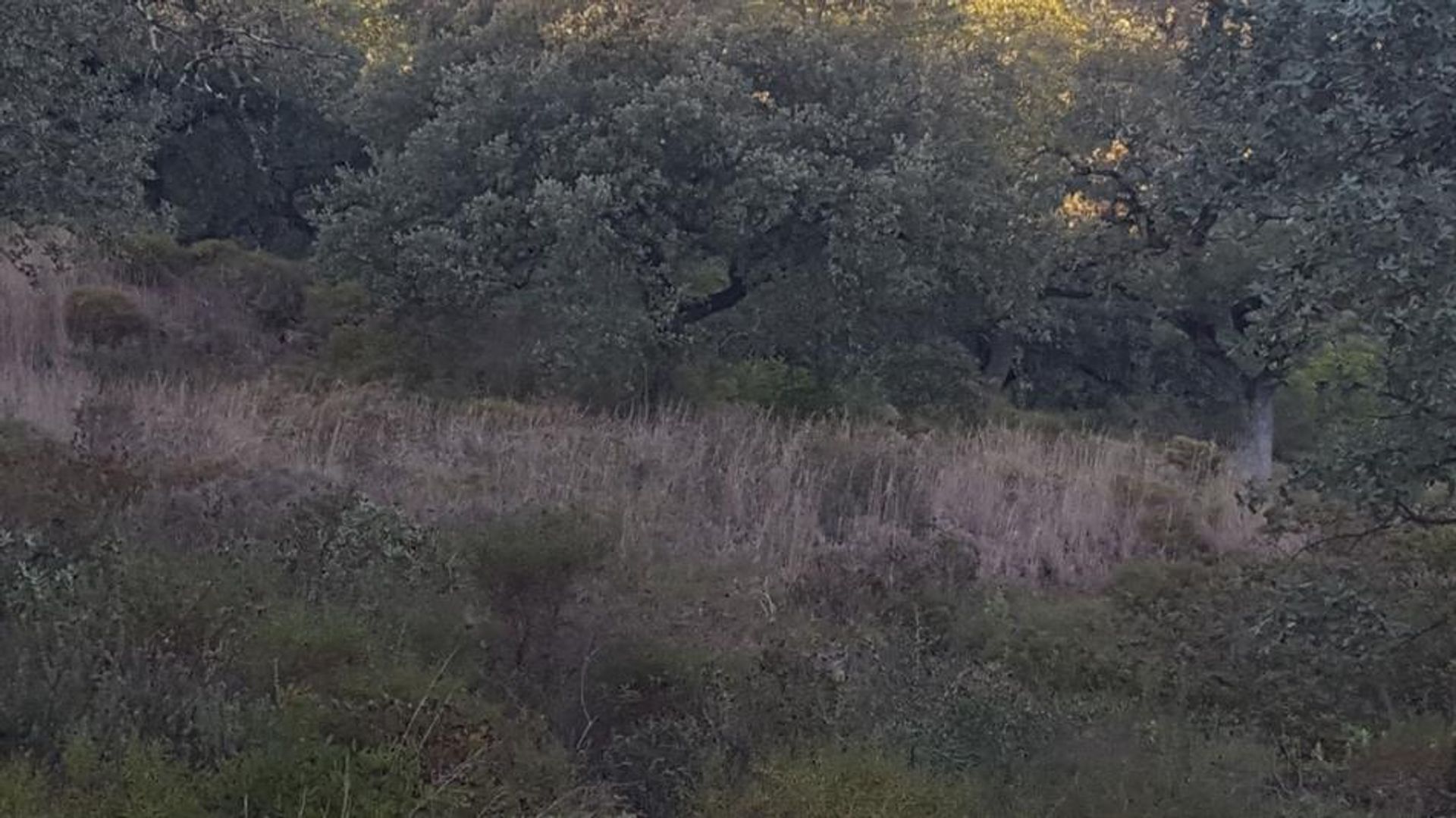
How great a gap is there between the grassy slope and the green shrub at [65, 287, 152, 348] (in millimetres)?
3553

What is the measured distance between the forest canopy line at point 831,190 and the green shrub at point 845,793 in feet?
8.78

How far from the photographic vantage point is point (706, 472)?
11.0 metres

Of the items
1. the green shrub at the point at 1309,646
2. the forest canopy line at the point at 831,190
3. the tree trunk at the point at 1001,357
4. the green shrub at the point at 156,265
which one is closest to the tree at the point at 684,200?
the forest canopy line at the point at 831,190

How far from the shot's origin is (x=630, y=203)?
48.3 feet

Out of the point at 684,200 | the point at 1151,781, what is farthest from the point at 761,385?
the point at 1151,781

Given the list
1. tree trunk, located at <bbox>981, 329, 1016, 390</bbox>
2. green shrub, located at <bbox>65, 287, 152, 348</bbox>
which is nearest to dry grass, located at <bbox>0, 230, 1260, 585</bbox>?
green shrub, located at <bbox>65, 287, 152, 348</bbox>

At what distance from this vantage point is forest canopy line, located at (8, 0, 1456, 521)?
652cm

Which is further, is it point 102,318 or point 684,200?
point 102,318

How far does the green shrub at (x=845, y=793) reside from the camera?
4.94 m

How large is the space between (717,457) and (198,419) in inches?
149

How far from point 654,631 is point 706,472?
366 centimetres

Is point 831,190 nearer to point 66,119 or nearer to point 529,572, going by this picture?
point 66,119

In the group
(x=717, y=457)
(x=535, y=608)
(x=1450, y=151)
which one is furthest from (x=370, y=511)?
(x=1450, y=151)

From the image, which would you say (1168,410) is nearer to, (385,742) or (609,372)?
(609,372)
